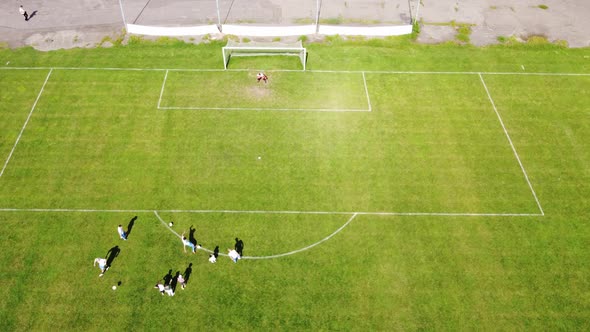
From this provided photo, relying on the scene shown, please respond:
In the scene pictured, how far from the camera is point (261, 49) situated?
36344mm

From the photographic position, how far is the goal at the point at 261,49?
35.5 meters

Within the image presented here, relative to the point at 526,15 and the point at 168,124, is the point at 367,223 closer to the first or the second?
the point at 168,124

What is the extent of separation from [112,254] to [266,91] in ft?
52.3

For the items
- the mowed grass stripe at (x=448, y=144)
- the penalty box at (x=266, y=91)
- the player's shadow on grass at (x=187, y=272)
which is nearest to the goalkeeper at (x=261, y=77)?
the penalty box at (x=266, y=91)

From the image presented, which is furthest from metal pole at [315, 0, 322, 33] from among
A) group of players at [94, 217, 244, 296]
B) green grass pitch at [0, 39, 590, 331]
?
group of players at [94, 217, 244, 296]

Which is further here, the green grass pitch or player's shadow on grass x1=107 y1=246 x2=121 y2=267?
player's shadow on grass x1=107 y1=246 x2=121 y2=267

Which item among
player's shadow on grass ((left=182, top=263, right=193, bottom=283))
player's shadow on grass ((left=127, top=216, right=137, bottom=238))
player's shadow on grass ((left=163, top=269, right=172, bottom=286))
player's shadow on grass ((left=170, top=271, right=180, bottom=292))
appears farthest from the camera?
player's shadow on grass ((left=127, top=216, right=137, bottom=238))

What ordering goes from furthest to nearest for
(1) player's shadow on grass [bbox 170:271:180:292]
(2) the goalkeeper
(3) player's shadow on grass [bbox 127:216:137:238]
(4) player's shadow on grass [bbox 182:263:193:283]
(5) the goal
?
(5) the goal, (2) the goalkeeper, (3) player's shadow on grass [bbox 127:216:137:238], (4) player's shadow on grass [bbox 182:263:193:283], (1) player's shadow on grass [bbox 170:271:180:292]

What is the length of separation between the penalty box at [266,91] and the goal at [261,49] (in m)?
1.81

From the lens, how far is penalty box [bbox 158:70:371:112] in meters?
32.5

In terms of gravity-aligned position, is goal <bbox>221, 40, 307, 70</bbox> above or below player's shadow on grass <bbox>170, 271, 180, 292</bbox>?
above

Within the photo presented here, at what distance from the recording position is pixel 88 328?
21.1 metres

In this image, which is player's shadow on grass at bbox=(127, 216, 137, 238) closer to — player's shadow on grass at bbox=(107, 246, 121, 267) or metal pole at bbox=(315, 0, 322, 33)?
player's shadow on grass at bbox=(107, 246, 121, 267)

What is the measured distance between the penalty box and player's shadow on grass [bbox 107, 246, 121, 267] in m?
11.7
